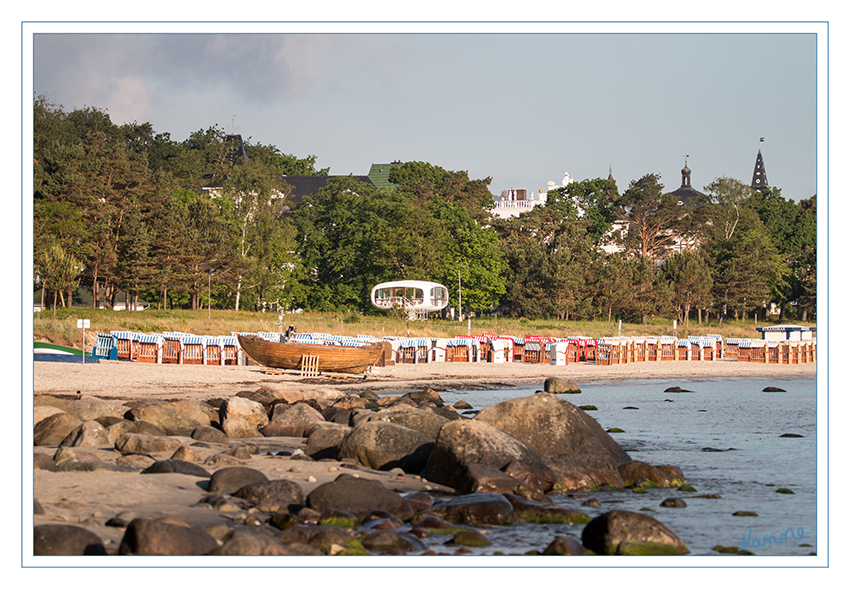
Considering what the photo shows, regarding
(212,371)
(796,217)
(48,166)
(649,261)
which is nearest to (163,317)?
(48,166)

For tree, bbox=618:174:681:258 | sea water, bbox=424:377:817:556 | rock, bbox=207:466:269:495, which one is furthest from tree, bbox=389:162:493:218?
rock, bbox=207:466:269:495

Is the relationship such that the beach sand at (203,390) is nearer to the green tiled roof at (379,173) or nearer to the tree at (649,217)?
the tree at (649,217)

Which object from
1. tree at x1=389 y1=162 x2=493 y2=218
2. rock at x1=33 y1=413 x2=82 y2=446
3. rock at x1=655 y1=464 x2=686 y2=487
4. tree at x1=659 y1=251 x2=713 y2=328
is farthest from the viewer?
tree at x1=389 y1=162 x2=493 y2=218

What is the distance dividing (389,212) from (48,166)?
88.5 feet

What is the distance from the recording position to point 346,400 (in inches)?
728

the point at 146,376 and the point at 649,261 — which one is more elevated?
the point at 649,261

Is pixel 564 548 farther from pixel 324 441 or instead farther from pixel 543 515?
pixel 324 441

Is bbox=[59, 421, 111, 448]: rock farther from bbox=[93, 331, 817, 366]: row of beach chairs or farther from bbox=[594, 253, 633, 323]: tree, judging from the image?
bbox=[594, 253, 633, 323]: tree

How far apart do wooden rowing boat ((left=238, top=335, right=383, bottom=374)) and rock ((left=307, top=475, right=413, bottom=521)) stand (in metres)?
18.6

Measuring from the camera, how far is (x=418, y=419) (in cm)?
1242

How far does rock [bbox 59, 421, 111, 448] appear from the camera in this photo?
11.1 metres

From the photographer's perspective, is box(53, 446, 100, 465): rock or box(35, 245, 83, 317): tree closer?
box(53, 446, 100, 465): rock

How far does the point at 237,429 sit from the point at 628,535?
804cm
